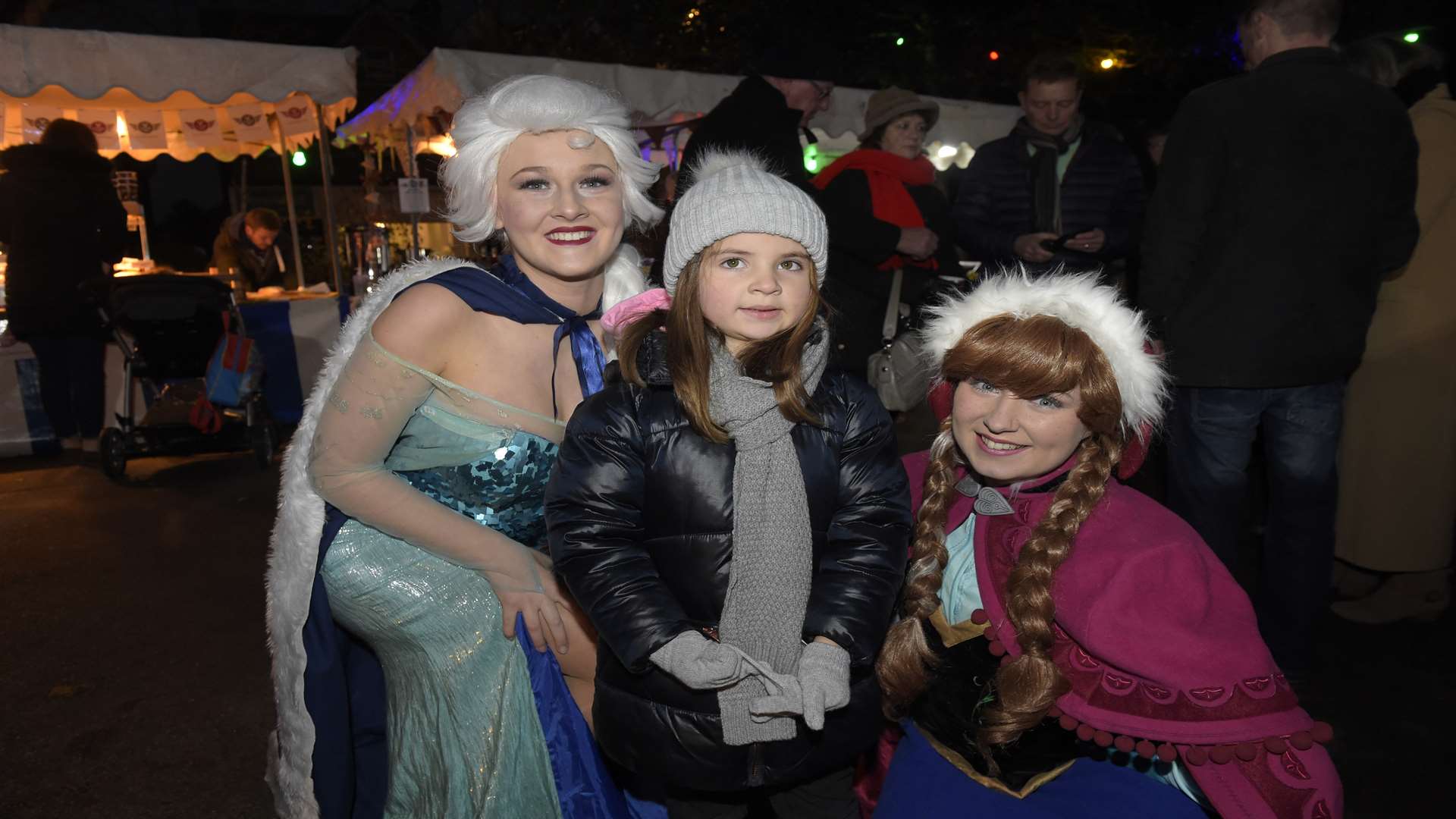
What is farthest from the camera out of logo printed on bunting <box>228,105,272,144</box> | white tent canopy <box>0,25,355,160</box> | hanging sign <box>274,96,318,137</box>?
logo printed on bunting <box>228,105,272,144</box>

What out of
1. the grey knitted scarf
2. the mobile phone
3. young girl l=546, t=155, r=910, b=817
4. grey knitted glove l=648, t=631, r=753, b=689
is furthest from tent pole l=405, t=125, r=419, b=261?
grey knitted glove l=648, t=631, r=753, b=689

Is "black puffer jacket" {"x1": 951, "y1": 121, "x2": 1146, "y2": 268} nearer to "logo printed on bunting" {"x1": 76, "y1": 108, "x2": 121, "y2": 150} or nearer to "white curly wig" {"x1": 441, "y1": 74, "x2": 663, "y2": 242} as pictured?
"white curly wig" {"x1": 441, "y1": 74, "x2": 663, "y2": 242}

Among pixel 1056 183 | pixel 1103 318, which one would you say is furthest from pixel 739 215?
pixel 1056 183

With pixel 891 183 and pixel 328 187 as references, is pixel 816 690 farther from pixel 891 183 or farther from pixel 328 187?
pixel 328 187

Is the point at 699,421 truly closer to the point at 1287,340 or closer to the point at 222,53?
the point at 1287,340

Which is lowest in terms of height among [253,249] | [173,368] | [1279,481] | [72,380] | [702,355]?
[72,380]

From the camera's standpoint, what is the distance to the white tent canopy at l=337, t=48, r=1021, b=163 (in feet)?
23.0

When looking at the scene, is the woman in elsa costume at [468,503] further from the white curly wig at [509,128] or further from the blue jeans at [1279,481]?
the blue jeans at [1279,481]

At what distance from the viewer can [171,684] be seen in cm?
332

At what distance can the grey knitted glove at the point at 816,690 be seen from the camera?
1494 mm

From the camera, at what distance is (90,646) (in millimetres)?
3604

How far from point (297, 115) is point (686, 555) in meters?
8.03

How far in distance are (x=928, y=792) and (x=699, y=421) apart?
837 millimetres

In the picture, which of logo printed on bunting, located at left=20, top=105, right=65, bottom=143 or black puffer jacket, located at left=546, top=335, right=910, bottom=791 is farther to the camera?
logo printed on bunting, located at left=20, top=105, right=65, bottom=143
